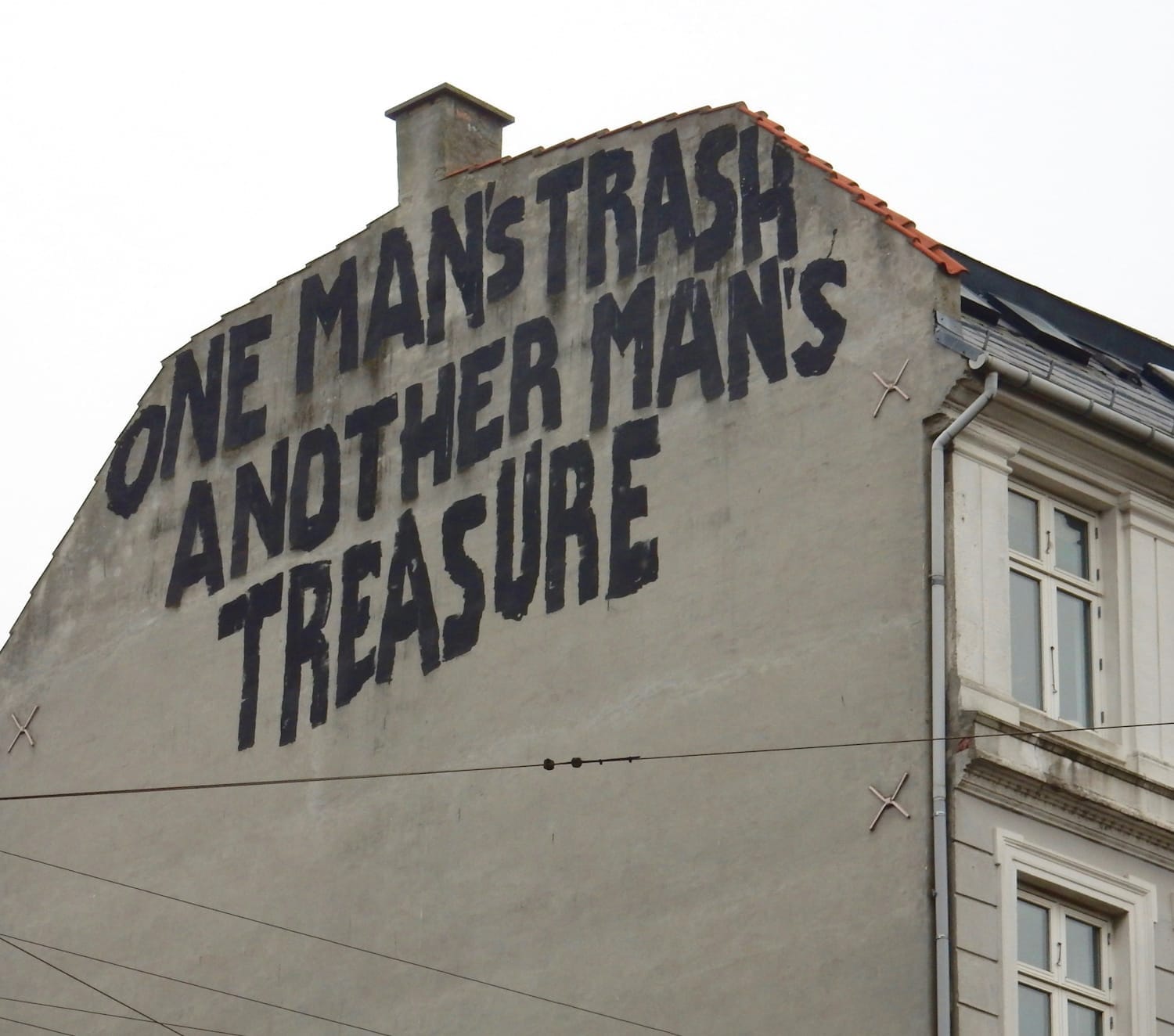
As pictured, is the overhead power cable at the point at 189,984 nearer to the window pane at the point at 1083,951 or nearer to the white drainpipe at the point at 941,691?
the white drainpipe at the point at 941,691

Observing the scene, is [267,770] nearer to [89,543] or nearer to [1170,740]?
[89,543]

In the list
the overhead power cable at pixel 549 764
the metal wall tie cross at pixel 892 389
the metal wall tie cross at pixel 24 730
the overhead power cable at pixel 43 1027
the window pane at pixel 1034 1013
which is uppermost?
the metal wall tie cross at pixel 892 389

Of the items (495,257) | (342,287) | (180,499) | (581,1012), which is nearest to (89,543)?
(180,499)

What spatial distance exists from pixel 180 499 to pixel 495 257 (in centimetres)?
532

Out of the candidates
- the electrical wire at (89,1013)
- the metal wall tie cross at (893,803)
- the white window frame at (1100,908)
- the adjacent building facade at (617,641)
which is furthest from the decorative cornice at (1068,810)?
the electrical wire at (89,1013)

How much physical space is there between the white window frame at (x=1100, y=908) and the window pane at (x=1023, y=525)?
2.80 meters

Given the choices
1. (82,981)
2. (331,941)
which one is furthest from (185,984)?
(331,941)

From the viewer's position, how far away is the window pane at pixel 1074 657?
24.8 meters

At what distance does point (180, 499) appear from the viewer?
32750 mm

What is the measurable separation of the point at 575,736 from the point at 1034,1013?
5.37 meters

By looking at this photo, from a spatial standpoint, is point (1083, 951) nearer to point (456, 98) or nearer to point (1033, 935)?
point (1033, 935)

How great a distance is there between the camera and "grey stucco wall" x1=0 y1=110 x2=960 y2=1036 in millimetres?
24219

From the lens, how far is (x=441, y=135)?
103ft

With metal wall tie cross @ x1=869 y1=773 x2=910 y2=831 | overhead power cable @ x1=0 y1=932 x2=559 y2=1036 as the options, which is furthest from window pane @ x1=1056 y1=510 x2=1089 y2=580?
overhead power cable @ x1=0 y1=932 x2=559 y2=1036
